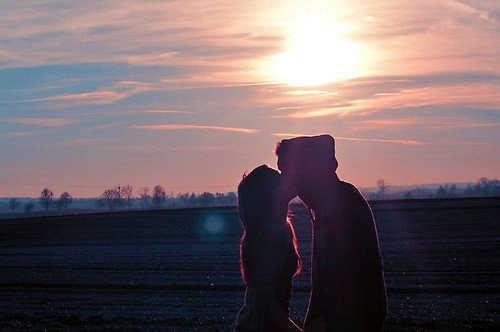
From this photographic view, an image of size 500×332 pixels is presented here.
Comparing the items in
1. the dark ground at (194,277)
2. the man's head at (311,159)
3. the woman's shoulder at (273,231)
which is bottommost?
the dark ground at (194,277)

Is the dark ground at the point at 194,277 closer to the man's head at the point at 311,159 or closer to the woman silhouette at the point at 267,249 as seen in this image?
the woman silhouette at the point at 267,249

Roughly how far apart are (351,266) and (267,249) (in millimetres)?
678

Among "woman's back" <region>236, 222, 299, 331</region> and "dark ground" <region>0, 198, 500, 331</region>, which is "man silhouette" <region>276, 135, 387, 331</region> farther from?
"dark ground" <region>0, 198, 500, 331</region>

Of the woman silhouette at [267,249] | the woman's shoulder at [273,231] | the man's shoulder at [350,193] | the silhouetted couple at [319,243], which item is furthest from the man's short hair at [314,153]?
the woman's shoulder at [273,231]

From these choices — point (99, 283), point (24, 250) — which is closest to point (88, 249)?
point (24, 250)

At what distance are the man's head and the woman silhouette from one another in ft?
0.79

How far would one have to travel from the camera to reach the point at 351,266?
14.3ft

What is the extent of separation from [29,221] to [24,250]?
3075cm

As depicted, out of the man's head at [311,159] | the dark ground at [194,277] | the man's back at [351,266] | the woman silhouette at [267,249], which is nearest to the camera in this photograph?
the man's back at [351,266]

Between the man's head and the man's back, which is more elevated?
the man's head

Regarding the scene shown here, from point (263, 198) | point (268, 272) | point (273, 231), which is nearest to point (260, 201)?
point (263, 198)

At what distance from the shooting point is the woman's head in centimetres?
488

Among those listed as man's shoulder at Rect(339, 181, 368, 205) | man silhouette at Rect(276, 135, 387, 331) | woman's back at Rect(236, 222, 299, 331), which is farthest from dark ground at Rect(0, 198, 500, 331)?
man's shoulder at Rect(339, 181, 368, 205)

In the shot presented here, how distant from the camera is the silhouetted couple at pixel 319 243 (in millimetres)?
4371
